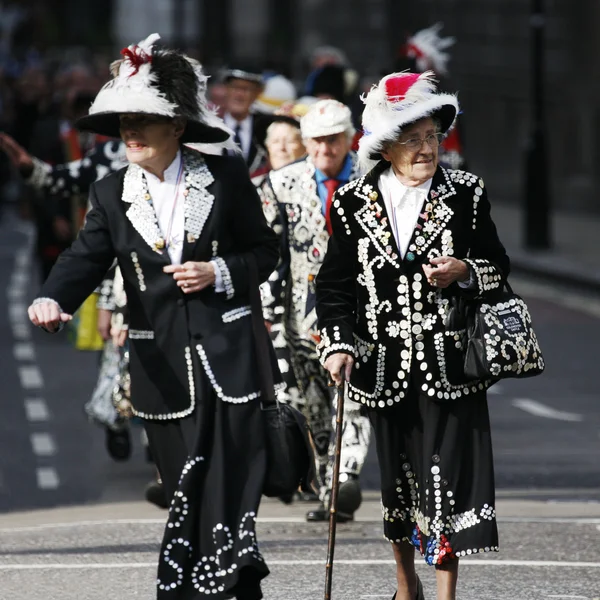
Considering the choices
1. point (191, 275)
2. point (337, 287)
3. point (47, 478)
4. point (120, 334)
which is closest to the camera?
point (191, 275)

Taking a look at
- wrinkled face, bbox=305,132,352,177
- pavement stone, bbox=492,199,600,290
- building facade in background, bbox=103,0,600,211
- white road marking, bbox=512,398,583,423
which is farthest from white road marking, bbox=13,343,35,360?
building facade in background, bbox=103,0,600,211

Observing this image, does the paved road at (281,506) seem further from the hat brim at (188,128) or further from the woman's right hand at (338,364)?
the hat brim at (188,128)

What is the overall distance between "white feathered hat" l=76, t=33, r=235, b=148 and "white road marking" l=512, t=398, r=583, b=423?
19.8ft

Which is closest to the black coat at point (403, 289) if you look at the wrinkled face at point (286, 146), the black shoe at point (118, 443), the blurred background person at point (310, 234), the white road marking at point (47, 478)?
the blurred background person at point (310, 234)

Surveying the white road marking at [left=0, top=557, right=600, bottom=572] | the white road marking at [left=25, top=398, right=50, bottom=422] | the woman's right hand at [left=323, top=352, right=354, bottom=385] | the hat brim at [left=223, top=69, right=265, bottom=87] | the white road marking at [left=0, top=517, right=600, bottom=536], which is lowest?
the white road marking at [left=25, top=398, right=50, bottom=422]

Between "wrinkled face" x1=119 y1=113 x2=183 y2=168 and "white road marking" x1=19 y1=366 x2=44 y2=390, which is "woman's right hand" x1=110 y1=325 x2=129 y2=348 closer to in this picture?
"wrinkled face" x1=119 y1=113 x2=183 y2=168

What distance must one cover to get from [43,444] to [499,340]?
5.86m

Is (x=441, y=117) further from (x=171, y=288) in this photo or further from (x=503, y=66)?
(x=503, y=66)

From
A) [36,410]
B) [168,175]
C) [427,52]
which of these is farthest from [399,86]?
[36,410]

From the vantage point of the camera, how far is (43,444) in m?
11.9

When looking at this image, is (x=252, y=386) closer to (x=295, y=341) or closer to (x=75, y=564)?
(x=75, y=564)

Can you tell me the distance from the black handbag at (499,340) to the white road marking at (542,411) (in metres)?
5.86

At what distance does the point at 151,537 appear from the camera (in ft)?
28.6

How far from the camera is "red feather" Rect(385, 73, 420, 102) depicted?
673 cm
